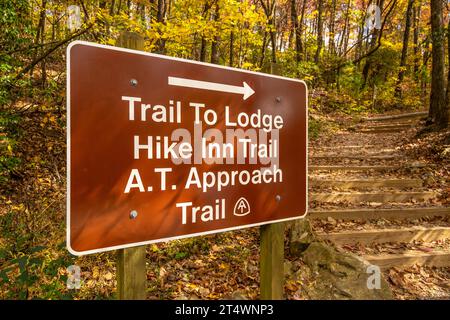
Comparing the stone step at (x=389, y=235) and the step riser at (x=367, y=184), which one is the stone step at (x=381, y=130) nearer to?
the step riser at (x=367, y=184)

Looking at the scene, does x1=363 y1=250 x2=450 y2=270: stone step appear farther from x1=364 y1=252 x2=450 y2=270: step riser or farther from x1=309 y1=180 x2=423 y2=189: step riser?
x1=309 y1=180 x2=423 y2=189: step riser

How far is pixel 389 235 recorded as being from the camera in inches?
167

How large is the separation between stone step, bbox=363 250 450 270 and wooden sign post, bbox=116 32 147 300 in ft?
9.68

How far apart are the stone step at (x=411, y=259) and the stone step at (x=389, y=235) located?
1.05 feet

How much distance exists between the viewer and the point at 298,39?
678 inches

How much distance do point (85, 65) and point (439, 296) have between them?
150 inches

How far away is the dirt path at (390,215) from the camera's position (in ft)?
12.3

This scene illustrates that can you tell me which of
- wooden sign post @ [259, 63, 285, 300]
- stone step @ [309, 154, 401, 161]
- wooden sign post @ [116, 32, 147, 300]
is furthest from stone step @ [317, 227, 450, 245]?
stone step @ [309, 154, 401, 161]

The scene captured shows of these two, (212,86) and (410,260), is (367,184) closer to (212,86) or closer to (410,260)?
(410,260)

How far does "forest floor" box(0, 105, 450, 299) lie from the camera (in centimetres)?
332

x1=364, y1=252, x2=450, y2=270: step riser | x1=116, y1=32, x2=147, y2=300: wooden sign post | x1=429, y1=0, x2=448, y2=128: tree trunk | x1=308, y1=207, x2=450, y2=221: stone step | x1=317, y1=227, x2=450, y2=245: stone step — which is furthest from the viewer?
x1=429, y1=0, x2=448, y2=128: tree trunk
